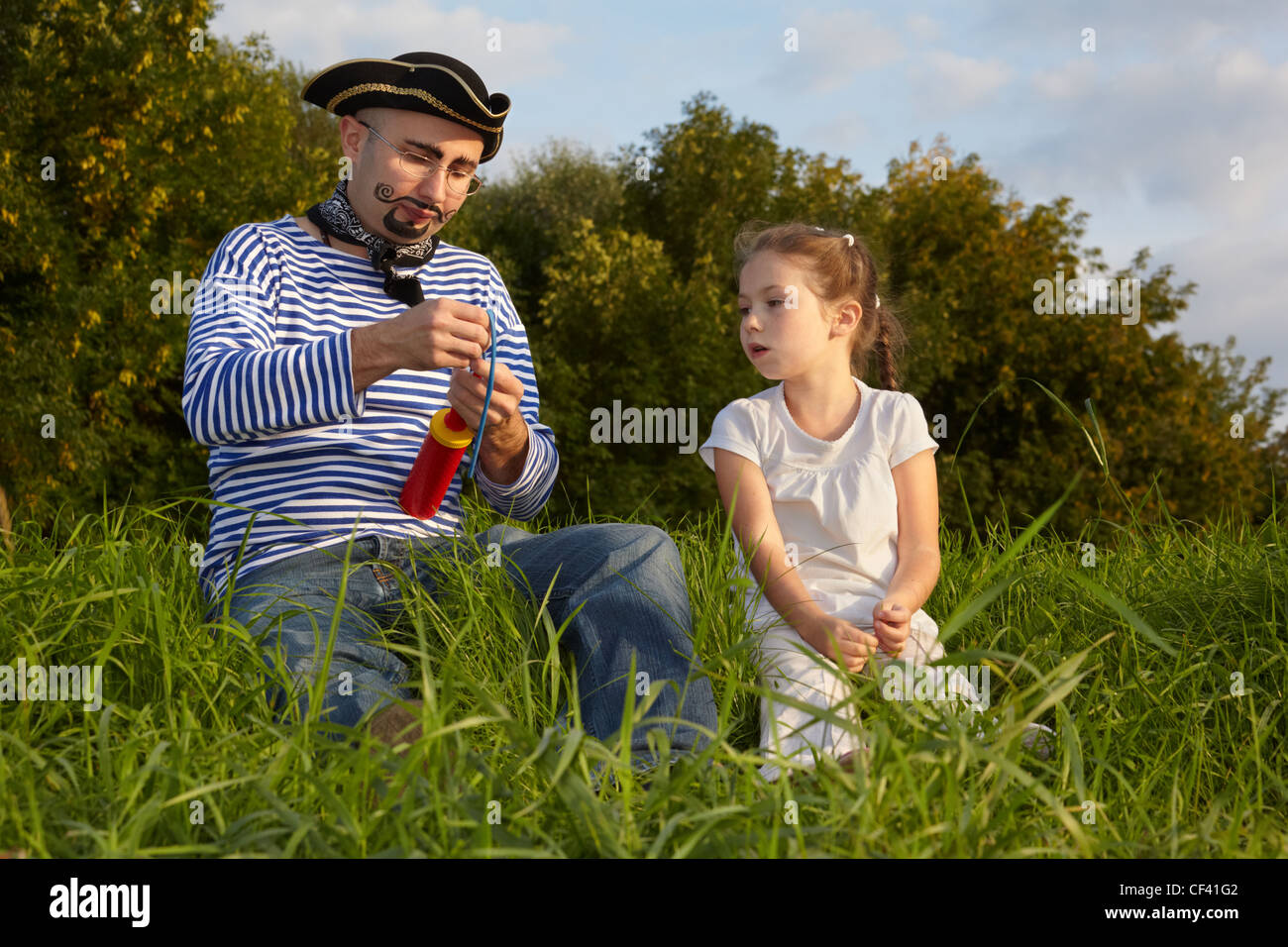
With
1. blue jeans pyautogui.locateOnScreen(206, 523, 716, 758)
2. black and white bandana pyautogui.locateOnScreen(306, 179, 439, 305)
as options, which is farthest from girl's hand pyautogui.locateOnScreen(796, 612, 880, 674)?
black and white bandana pyautogui.locateOnScreen(306, 179, 439, 305)

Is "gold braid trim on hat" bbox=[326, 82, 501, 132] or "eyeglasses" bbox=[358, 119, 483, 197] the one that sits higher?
"gold braid trim on hat" bbox=[326, 82, 501, 132]

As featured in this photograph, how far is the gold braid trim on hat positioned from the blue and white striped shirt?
40 cm

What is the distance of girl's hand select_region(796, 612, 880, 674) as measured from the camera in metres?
2.58

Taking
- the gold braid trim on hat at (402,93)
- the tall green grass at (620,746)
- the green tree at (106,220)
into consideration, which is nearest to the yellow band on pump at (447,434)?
the tall green grass at (620,746)

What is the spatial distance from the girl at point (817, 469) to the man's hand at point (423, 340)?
0.77 meters

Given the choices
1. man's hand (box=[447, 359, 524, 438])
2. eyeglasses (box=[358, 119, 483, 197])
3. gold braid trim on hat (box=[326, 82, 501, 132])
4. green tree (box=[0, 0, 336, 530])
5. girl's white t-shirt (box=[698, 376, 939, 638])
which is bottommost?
girl's white t-shirt (box=[698, 376, 939, 638])

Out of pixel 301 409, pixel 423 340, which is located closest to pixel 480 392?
pixel 423 340

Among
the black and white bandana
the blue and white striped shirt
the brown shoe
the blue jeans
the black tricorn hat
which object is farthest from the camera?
the black and white bandana

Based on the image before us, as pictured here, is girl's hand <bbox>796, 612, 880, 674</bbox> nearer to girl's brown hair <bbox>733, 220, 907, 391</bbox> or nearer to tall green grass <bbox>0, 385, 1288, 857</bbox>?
tall green grass <bbox>0, 385, 1288, 857</bbox>

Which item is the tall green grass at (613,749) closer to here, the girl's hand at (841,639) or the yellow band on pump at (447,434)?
the girl's hand at (841,639)

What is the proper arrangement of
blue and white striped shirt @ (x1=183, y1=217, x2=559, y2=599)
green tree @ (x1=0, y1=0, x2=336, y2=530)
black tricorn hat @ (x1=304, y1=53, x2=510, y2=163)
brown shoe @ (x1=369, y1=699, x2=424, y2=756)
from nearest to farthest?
brown shoe @ (x1=369, y1=699, x2=424, y2=756), blue and white striped shirt @ (x1=183, y1=217, x2=559, y2=599), black tricorn hat @ (x1=304, y1=53, x2=510, y2=163), green tree @ (x1=0, y1=0, x2=336, y2=530)

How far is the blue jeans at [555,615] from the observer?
8.00 feet

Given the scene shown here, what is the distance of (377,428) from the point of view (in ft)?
10.1
